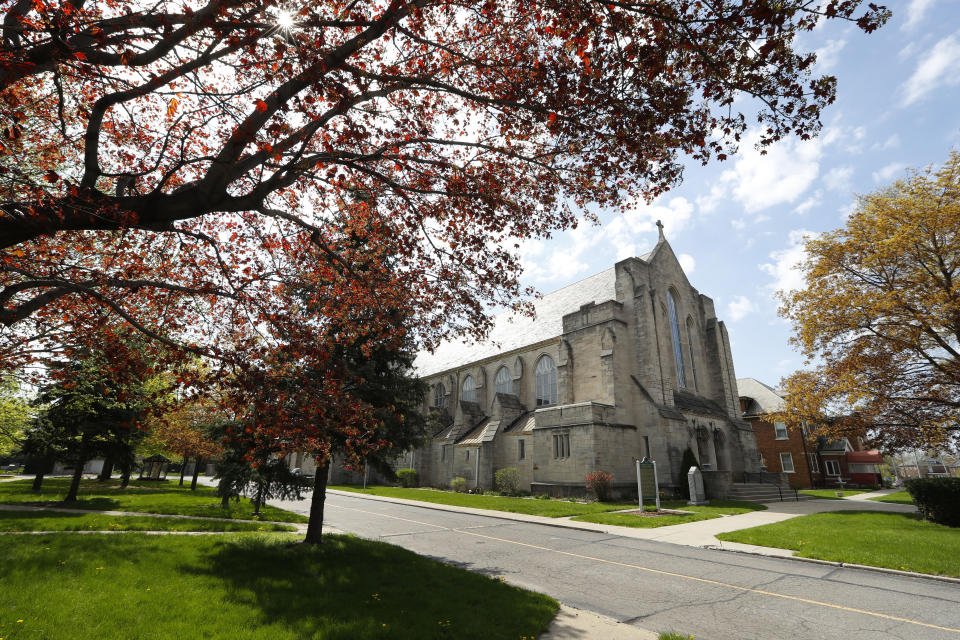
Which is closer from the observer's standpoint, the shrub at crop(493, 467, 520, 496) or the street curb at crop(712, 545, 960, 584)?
the street curb at crop(712, 545, 960, 584)

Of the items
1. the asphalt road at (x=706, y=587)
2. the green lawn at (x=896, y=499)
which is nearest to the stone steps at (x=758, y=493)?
the green lawn at (x=896, y=499)

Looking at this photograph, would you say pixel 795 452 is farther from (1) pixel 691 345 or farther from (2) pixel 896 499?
(1) pixel 691 345

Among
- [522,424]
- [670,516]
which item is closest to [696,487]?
[670,516]

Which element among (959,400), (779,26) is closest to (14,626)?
(779,26)

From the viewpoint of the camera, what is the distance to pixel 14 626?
464 cm

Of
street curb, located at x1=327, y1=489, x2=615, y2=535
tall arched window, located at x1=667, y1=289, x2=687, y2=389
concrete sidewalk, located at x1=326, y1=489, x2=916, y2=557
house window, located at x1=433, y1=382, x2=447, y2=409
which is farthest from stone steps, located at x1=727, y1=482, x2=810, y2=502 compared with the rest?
house window, located at x1=433, y1=382, x2=447, y2=409

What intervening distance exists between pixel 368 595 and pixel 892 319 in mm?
20044

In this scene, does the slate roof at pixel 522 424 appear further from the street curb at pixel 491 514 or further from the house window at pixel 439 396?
the house window at pixel 439 396

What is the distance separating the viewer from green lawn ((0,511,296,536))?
10938 millimetres

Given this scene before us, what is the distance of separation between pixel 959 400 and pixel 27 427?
131 ft

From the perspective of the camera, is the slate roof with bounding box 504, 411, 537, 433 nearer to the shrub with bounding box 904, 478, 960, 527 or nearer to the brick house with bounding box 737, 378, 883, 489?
the shrub with bounding box 904, 478, 960, 527

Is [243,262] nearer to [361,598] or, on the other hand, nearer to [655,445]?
[361,598]

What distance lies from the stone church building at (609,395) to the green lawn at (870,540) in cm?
842

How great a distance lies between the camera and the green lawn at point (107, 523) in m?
10.9
